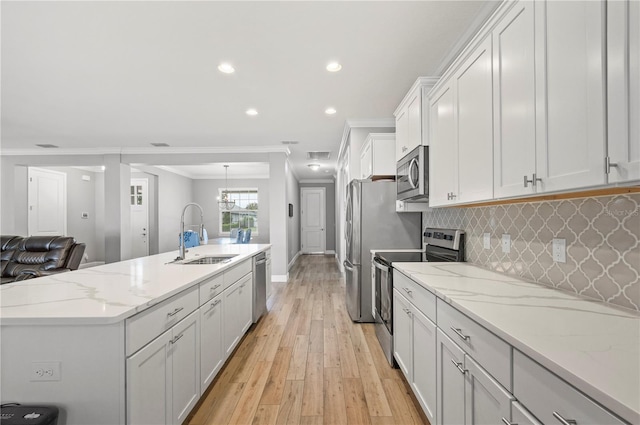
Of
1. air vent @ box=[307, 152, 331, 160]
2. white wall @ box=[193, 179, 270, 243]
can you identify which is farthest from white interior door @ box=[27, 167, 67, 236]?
air vent @ box=[307, 152, 331, 160]

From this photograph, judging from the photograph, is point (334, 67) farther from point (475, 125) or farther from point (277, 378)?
point (277, 378)

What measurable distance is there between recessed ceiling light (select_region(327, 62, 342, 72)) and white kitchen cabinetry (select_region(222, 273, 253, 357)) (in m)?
2.20

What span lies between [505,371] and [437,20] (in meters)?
2.26

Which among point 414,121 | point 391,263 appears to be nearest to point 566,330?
point 391,263

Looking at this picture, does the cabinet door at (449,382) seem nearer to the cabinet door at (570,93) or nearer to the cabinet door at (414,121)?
the cabinet door at (570,93)

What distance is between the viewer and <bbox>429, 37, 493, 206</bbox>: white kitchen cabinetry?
1.53 meters

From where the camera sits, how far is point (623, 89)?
832 millimetres

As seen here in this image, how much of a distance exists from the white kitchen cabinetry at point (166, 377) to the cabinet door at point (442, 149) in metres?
1.87

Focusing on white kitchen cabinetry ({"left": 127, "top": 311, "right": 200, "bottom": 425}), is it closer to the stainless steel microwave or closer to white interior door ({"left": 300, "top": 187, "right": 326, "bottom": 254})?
the stainless steel microwave

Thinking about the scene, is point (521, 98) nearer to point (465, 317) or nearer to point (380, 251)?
point (465, 317)

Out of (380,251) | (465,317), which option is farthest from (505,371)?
(380,251)

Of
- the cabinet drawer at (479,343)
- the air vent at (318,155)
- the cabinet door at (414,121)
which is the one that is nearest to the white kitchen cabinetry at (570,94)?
the cabinet drawer at (479,343)

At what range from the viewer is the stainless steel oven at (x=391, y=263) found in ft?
7.59

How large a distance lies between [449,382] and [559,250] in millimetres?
834
